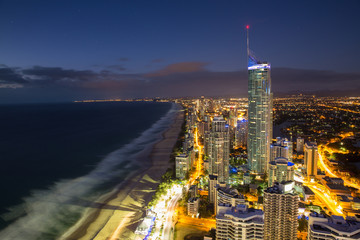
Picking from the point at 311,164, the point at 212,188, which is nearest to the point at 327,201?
the point at 311,164

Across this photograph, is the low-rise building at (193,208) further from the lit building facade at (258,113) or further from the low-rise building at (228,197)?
the lit building facade at (258,113)

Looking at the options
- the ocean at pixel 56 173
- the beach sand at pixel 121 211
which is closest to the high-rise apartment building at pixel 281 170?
the beach sand at pixel 121 211

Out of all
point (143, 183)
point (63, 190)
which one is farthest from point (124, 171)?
point (63, 190)

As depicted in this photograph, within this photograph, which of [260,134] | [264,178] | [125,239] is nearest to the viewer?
[125,239]

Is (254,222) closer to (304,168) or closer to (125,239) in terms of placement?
(125,239)

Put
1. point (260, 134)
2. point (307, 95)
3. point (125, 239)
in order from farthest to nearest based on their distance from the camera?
1. point (307, 95)
2. point (260, 134)
3. point (125, 239)

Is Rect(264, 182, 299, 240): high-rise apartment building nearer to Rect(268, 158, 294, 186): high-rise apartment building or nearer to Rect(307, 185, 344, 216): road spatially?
Rect(307, 185, 344, 216): road

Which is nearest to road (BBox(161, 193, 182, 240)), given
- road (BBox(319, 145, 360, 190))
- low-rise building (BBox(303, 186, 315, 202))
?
low-rise building (BBox(303, 186, 315, 202))

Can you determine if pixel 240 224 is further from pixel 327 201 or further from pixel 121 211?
pixel 327 201
